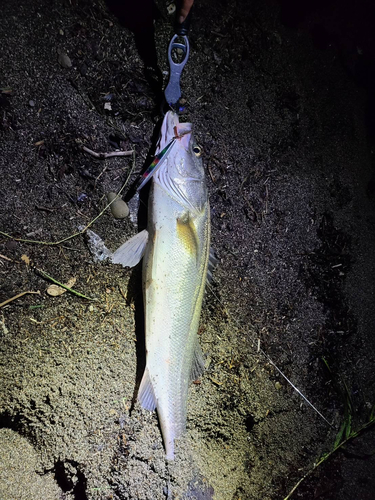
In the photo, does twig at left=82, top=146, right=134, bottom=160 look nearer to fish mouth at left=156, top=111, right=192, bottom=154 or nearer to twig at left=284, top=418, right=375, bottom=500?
fish mouth at left=156, top=111, right=192, bottom=154

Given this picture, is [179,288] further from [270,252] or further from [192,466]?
[192,466]

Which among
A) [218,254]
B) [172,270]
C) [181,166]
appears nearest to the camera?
[172,270]

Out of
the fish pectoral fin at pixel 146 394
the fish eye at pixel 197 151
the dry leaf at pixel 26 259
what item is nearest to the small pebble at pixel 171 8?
the fish eye at pixel 197 151

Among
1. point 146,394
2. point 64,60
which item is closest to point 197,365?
point 146,394

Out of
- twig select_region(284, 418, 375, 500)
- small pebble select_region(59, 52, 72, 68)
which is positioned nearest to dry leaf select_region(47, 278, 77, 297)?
small pebble select_region(59, 52, 72, 68)

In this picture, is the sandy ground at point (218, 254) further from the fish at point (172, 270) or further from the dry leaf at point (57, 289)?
the fish at point (172, 270)

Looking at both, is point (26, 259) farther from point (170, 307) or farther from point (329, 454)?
point (329, 454)

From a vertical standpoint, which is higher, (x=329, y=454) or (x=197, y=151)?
(x=197, y=151)
